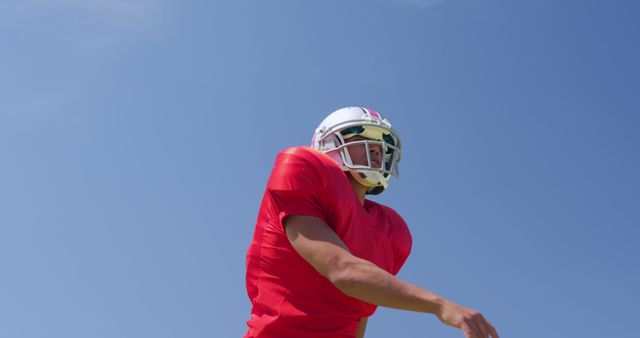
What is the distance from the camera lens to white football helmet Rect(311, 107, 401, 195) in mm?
6426

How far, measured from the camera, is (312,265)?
17.8 feet

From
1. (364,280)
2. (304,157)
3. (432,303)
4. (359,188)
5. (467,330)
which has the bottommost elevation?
(467,330)

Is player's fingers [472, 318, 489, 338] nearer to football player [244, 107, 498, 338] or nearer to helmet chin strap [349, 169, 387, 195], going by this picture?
football player [244, 107, 498, 338]

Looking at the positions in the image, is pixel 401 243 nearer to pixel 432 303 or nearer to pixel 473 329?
pixel 432 303

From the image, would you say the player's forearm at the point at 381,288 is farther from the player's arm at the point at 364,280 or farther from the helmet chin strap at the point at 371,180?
the helmet chin strap at the point at 371,180

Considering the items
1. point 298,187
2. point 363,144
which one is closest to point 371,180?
point 363,144

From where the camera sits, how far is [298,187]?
18.6 ft

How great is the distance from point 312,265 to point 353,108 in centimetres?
193

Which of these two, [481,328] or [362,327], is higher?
[362,327]

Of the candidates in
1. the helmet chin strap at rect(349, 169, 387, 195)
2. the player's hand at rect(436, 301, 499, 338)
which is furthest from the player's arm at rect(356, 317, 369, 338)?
the player's hand at rect(436, 301, 499, 338)

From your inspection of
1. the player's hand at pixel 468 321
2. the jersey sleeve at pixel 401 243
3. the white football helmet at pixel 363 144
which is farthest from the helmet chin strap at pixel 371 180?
the player's hand at pixel 468 321

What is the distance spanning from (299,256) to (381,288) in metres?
1.08

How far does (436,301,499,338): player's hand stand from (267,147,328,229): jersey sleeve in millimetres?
1461

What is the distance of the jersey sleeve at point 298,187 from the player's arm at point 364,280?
0.25 ft
